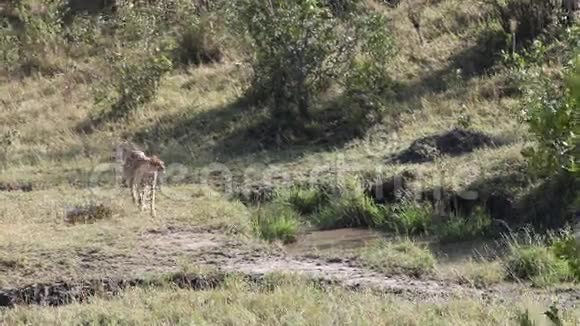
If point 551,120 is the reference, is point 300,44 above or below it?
above

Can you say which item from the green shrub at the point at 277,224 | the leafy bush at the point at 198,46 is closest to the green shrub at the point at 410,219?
the green shrub at the point at 277,224

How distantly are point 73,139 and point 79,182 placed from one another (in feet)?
8.70

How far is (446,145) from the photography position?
41.8 ft

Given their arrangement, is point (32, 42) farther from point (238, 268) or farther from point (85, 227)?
point (238, 268)

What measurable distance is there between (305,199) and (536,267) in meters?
3.86

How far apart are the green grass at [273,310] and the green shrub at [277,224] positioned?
2.50 m

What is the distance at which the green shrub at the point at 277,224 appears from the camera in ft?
34.1

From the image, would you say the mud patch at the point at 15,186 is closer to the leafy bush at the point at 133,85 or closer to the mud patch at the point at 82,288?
the leafy bush at the point at 133,85

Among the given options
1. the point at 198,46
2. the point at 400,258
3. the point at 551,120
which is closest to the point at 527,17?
the point at 198,46

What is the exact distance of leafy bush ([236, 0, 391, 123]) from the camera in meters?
14.6

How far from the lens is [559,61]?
572 inches

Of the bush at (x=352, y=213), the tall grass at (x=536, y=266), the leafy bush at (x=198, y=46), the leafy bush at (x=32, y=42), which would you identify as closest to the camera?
the tall grass at (x=536, y=266)

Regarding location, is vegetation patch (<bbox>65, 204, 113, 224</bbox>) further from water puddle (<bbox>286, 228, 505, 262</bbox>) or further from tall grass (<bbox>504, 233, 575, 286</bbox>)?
tall grass (<bbox>504, 233, 575, 286</bbox>)

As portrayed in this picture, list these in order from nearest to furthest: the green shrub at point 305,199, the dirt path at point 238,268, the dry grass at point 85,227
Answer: the dirt path at point 238,268
the dry grass at point 85,227
the green shrub at point 305,199
